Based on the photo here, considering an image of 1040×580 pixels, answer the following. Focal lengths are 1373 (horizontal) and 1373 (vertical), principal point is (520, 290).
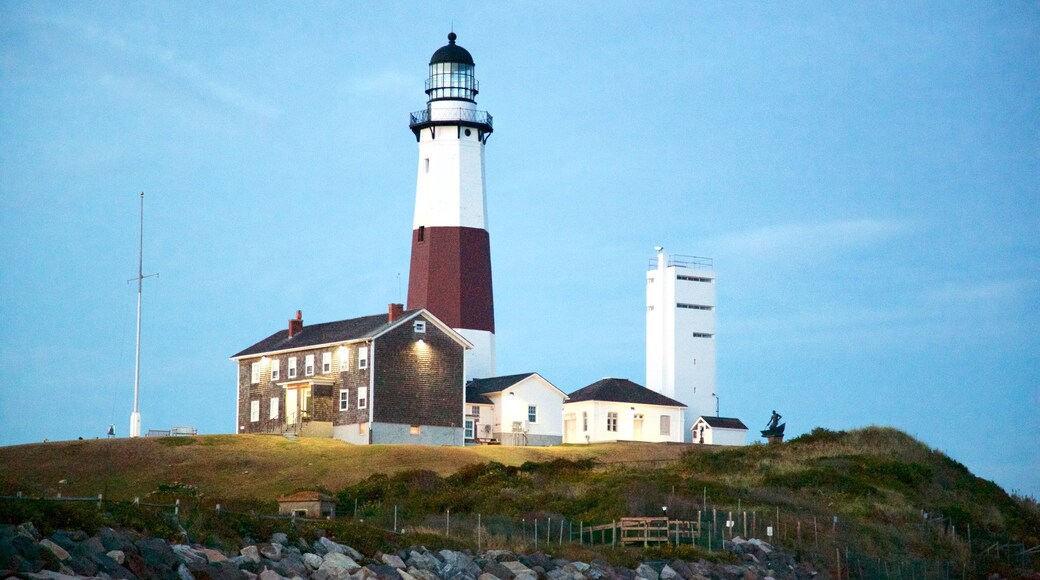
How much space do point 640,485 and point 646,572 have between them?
8.92 meters

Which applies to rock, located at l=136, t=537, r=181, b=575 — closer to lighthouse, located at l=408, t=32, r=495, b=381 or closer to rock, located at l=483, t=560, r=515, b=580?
rock, located at l=483, t=560, r=515, b=580

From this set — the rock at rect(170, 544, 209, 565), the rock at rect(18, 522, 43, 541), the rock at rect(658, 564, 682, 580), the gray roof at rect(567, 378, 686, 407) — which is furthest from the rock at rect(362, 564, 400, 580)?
the gray roof at rect(567, 378, 686, 407)

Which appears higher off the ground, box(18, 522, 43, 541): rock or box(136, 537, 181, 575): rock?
box(18, 522, 43, 541): rock

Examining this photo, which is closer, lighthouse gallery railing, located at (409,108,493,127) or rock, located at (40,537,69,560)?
rock, located at (40,537,69,560)

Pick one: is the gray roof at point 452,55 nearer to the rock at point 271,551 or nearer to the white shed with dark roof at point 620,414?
the white shed with dark roof at point 620,414

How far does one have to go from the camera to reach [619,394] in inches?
2331

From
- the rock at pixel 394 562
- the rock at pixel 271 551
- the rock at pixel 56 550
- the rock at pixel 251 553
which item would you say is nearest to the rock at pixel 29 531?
the rock at pixel 56 550

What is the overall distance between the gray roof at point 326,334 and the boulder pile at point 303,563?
22.8m

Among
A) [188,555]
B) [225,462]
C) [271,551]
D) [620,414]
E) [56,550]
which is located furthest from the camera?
[620,414]

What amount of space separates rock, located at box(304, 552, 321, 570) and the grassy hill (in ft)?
20.1

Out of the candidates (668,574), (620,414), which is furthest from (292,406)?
(668,574)

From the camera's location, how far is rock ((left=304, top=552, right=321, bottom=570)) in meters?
23.2

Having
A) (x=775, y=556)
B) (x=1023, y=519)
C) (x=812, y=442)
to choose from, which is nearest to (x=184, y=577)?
(x=775, y=556)

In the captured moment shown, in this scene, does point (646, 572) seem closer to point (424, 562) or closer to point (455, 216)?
point (424, 562)
